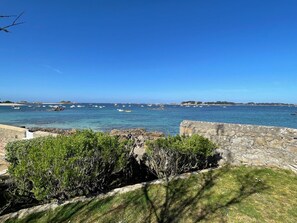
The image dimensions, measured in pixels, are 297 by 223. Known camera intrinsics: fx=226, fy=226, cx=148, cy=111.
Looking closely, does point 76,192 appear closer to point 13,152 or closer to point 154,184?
point 154,184

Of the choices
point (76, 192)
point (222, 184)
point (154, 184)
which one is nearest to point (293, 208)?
point (222, 184)

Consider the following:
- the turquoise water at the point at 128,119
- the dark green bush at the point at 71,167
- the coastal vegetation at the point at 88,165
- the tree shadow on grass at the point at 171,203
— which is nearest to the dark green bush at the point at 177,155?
the coastal vegetation at the point at 88,165

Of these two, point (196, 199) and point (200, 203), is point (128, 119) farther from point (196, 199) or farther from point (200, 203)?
point (200, 203)

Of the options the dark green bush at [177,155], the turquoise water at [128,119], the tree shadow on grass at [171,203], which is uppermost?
the dark green bush at [177,155]

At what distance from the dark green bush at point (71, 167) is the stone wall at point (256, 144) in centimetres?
337

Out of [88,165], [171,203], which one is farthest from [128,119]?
[171,203]

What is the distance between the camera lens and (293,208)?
4348 millimetres

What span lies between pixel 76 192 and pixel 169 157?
8.62 ft

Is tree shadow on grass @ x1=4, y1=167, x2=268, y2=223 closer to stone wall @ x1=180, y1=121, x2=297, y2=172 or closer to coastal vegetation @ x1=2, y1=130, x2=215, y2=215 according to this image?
coastal vegetation @ x1=2, y1=130, x2=215, y2=215

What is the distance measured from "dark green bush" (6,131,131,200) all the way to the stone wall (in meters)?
3.37

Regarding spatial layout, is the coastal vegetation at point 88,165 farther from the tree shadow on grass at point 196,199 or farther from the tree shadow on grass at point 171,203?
the tree shadow on grass at point 196,199

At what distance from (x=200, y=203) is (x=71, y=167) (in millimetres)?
2960

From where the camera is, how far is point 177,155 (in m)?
6.57

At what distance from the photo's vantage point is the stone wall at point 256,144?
666 centimetres
